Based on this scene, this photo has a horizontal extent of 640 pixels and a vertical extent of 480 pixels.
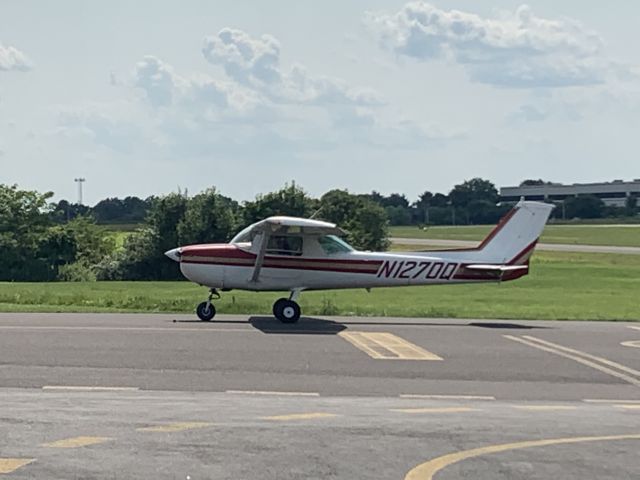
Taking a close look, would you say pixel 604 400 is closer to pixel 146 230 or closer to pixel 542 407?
pixel 542 407

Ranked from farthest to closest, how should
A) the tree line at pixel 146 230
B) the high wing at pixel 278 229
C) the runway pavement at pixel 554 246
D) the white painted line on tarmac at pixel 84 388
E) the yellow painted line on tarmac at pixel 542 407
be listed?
1. the runway pavement at pixel 554 246
2. the tree line at pixel 146 230
3. the high wing at pixel 278 229
4. the white painted line on tarmac at pixel 84 388
5. the yellow painted line on tarmac at pixel 542 407

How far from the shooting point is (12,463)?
25.2 ft

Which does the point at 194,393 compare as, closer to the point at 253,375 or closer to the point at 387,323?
the point at 253,375

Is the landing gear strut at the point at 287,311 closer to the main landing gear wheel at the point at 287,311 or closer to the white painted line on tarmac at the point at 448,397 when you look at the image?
the main landing gear wheel at the point at 287,311

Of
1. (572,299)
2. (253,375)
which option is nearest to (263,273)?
(253,375)

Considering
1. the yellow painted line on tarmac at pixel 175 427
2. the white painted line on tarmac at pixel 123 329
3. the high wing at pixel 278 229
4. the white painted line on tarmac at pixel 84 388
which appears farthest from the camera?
the high wing at pixel 278 229

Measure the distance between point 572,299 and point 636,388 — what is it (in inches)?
909

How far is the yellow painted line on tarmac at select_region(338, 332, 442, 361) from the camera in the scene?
1673 cm

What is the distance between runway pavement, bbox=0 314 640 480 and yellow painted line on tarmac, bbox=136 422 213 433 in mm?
25

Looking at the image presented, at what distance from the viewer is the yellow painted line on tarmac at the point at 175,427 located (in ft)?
30.2

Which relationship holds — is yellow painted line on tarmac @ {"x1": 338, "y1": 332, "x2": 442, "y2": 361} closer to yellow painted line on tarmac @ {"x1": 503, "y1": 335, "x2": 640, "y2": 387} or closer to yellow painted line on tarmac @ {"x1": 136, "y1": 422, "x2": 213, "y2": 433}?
yellow painted line on tarmac @ {"x1": 503, "y1": 335, "x2": 640, "y2": 387}

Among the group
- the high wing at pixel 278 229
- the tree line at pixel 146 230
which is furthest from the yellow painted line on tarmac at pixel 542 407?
the tree line at pixel 146 230

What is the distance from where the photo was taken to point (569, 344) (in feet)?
63.4

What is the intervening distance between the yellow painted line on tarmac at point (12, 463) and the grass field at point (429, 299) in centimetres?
1843
